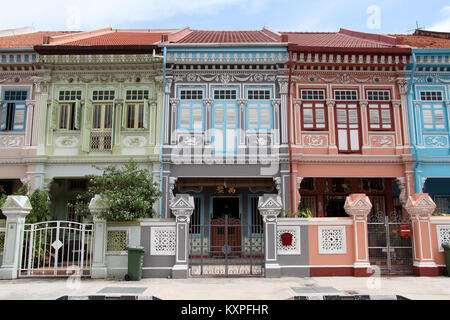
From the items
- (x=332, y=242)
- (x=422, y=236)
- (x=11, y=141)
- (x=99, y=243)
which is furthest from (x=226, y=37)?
(x=422, y=236)

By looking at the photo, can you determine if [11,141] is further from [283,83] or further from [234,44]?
[283,83]

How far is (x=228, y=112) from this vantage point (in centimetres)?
1519

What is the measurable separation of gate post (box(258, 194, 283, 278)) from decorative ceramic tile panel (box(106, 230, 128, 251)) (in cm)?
360

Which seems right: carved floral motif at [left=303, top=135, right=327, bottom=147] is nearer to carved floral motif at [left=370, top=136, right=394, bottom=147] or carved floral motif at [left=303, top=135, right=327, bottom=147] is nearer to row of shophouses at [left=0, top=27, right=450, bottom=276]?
row of shophouses at [left=0, top=27, right=450, bottom=276]

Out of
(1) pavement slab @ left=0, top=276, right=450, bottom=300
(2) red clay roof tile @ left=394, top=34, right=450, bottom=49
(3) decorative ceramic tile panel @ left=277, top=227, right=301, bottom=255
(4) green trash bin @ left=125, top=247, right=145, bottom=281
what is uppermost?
(2) red clay roof tile @ left=394, top=34, right=450, bottom=49

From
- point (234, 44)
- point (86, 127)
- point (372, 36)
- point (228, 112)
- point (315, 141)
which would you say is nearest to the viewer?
point (86, 127)

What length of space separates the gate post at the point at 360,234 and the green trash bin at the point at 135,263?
541 cm

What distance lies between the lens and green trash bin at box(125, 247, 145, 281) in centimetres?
1028

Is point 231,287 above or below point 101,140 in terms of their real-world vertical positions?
below

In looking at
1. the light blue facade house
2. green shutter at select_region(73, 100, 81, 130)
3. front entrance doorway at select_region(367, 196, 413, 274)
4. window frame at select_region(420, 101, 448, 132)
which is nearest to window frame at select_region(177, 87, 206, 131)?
green shutter at select_region(73, 100, 81, 130)

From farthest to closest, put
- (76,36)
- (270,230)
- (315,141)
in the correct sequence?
(76,36) < (315,141) < (270,230)

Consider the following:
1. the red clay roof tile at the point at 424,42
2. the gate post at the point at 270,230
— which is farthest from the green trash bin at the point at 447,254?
the red clay roof tile at the point at 424,42

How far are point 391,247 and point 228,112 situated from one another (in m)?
7.11
